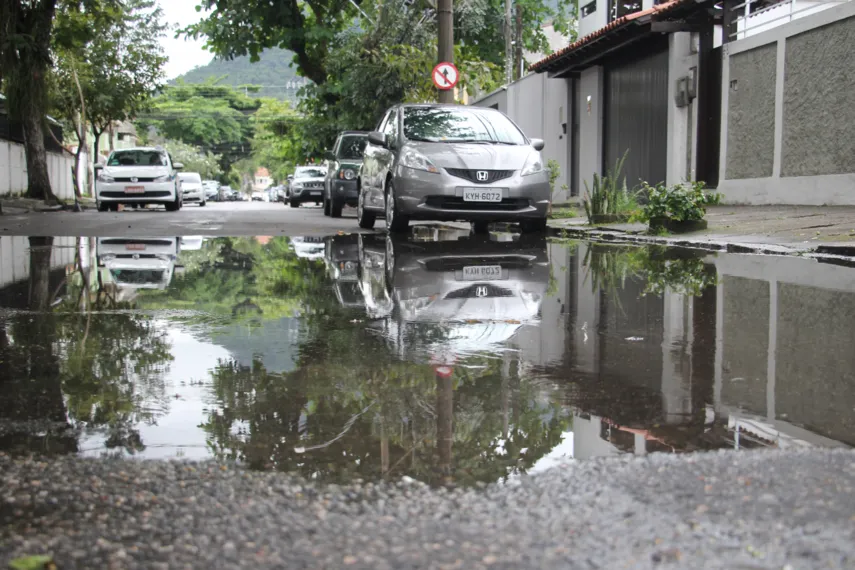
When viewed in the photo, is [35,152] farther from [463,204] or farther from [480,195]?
[480,195]

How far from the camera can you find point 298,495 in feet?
7.55

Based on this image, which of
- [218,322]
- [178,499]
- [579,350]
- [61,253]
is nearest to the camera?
[178,499]

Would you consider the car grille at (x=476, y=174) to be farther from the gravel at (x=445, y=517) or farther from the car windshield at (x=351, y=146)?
the car windshield at (x=351, y=146)

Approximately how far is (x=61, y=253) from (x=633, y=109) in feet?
43.0

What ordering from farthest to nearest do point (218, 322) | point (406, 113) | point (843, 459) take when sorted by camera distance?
point (406, 113)
point (218, 322)
point (843, 459)

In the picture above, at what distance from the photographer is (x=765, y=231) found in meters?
10.5

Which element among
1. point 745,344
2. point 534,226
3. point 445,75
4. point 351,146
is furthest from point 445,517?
point 351,146

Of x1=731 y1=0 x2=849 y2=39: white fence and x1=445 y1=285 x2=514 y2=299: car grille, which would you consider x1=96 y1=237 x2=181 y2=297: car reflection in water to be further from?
x1=731 y1=0 x2=849 y2=39: white fence

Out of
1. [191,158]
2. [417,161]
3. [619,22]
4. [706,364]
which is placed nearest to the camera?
[706,364]

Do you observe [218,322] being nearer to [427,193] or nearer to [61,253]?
[61,253]

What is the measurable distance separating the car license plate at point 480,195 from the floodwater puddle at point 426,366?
3.60 meters

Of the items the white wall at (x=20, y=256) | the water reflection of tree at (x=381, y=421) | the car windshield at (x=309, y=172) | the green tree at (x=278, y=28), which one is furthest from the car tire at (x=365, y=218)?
the car windshield at (x=309, y=172)

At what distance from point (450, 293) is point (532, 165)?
573 centimetres

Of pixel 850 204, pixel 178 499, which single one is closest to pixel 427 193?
pixel 850 204
